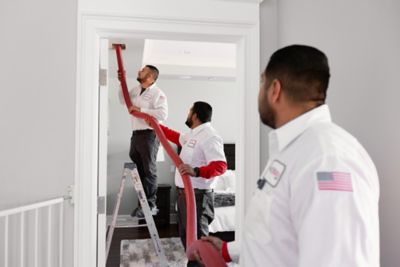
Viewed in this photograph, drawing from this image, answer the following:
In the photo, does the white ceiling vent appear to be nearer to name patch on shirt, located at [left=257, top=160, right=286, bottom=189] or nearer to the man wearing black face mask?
the man wearing black face mask

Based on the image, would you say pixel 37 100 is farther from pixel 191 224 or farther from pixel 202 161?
pixel 202 161

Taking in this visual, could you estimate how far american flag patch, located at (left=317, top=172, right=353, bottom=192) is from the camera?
0.86 m

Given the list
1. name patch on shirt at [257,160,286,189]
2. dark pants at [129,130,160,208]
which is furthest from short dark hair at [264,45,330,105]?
dark pants at [129,130,160,208]

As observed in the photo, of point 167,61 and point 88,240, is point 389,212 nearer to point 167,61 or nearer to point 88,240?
point 88,240

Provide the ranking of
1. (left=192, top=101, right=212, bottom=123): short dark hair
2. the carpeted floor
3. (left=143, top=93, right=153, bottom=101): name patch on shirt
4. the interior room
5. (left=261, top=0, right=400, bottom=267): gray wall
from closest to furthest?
(left=261, top=0, right=400, bottom=267): gray wall < (left=192, top=101, right=212, bottom=123): short dark hair < (left=143, top=93, right=153, bottom=101): name patch on shirt < the carpeted floor < the interior room

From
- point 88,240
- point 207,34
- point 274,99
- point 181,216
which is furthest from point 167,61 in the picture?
point 274,99

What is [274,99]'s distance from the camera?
3.50 ft

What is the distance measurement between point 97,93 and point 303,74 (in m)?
1.17

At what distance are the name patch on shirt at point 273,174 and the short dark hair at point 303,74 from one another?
19 centimetres

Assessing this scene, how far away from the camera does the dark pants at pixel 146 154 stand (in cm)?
407

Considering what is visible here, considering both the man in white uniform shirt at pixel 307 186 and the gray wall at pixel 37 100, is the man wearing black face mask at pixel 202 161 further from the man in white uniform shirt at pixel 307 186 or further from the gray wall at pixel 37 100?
the man in white uniform shirt at pixel 307 186

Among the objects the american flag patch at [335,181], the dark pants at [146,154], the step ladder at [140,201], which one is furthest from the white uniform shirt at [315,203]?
the dark pants at [146,154]

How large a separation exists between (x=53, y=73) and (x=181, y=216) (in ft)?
5.93

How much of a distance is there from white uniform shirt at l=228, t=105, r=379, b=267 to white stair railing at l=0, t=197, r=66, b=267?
108cm
